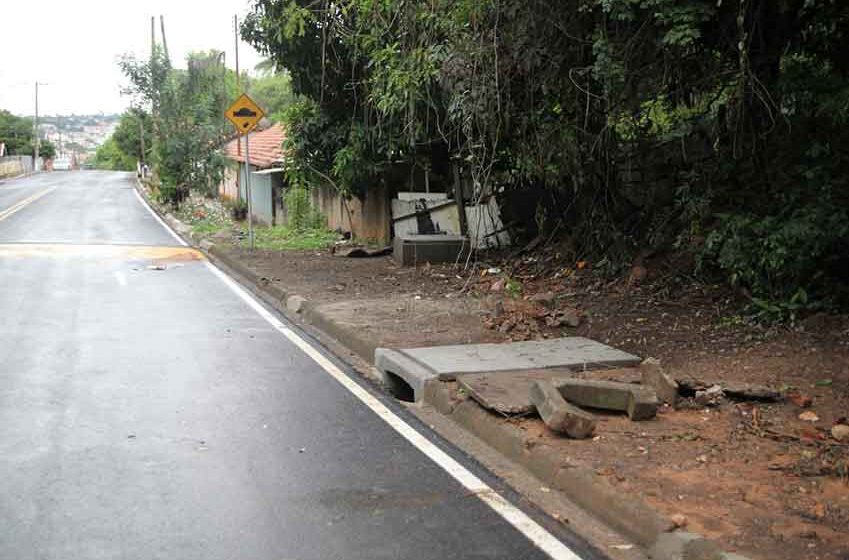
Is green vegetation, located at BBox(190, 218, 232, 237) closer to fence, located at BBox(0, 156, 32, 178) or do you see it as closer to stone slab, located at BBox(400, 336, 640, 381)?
stone slab, located at BBox(400, 336, 640, 381)

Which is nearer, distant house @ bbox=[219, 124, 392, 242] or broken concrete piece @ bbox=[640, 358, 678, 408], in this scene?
broken concrete piece @ bbox=[640, 358, 678, 408]

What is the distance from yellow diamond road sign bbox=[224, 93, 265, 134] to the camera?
2108cm

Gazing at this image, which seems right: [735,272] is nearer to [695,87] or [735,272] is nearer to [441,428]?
[695,87]

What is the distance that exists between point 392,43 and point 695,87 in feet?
15.5

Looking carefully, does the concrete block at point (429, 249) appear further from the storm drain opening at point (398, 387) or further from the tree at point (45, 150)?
the tree at point (45, 150)

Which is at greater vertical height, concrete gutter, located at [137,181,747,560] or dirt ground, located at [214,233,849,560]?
dirt ground, located at [214,233,849,560]

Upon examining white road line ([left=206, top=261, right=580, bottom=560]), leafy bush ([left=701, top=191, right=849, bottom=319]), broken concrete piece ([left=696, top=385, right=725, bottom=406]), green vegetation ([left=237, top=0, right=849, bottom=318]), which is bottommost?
white road line ([left=206, top=261, right=580, bottom=560])

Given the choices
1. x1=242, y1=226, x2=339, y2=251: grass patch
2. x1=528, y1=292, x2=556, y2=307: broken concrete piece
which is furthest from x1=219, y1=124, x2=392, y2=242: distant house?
x1=528, y1=292, x2=556, y2=307: broken concrete piece

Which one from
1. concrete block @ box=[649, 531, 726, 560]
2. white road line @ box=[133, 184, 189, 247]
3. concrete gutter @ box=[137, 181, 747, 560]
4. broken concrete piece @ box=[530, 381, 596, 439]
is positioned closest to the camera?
concrete block @ box=[649, 531, 726, 560]

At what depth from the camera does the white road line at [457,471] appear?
16.3 ft

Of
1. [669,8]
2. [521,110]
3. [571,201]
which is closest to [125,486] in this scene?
[669,8]

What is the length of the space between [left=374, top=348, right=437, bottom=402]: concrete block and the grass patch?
39.7 ft

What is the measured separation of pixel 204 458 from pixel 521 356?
3.43m

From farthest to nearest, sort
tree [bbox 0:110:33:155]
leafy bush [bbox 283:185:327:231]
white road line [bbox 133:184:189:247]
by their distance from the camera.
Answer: tree [bbox 0:110:33:155] → leafy bush [bbox 283:185:327:231] → white road line [bbox 133:184:189:247]
